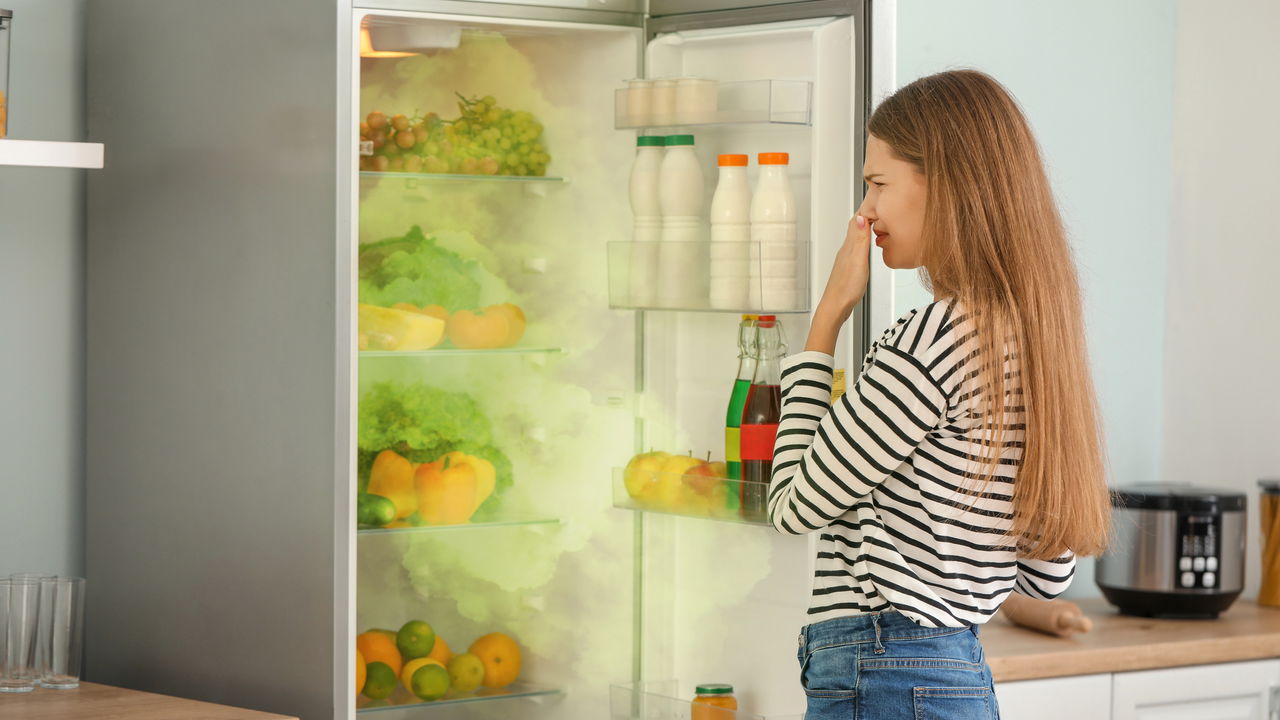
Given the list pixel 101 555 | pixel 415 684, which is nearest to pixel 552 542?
pixel 415 684

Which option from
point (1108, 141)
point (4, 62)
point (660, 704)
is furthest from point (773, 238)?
point (1108, 141)

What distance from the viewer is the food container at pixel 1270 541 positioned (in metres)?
2.93

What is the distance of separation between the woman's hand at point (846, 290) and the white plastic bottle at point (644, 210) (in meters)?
0.64

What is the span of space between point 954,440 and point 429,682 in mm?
1117

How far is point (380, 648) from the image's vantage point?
2268mm

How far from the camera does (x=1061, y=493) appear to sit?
147 cm

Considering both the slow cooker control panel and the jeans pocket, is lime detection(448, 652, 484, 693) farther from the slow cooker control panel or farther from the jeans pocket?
the slow cooker control panel

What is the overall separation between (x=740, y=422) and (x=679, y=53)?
0.59 meters

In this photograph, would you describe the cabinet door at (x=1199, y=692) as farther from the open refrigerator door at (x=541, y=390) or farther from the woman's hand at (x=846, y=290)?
the woman's hand at (x=846, y=290)

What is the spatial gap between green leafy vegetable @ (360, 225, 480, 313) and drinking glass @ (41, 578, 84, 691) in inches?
23.8

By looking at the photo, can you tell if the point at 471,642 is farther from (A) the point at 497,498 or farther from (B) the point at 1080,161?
(B) the point at 1080,161

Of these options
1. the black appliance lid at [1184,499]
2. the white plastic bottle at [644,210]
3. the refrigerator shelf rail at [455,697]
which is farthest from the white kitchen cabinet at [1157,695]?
the white plastic bottle at [644,210]

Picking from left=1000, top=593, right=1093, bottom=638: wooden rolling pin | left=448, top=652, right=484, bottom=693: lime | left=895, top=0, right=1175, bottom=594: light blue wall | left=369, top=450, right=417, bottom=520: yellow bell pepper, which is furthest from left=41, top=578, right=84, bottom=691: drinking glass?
left=895, top=0, right=1175, bottom=594: light blue wall

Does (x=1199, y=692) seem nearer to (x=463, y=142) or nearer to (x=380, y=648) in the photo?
(x=380, y=648)
